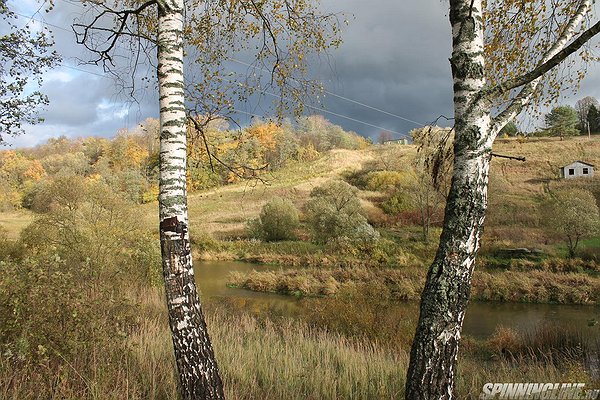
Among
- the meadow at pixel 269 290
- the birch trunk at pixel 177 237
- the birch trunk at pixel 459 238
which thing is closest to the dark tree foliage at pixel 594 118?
the meadow at pixel 269 290

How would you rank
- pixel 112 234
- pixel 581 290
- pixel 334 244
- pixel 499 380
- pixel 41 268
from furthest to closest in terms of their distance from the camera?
pixel 334 244, pixel 581 290, pixel 112 234, pixel 499 380, pixel 41 268

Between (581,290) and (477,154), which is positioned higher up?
(477,154)

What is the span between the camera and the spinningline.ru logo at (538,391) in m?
3.57

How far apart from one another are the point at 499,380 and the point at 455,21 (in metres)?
3.40

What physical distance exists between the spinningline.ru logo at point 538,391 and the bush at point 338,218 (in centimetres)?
2407

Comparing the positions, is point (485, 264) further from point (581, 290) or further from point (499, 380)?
point (499, 380)

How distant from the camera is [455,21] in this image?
2.91 m

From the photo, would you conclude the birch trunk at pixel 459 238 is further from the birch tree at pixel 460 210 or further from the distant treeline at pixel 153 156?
the distant treeline at pixel 153 156

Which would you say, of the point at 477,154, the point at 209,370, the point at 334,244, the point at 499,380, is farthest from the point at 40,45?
the point at 334,244

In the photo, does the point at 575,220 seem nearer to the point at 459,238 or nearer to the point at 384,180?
the point at 384,180

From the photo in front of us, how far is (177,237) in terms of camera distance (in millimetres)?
2975

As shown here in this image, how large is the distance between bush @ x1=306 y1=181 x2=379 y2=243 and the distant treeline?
3735 mm

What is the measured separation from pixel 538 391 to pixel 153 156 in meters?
5.05

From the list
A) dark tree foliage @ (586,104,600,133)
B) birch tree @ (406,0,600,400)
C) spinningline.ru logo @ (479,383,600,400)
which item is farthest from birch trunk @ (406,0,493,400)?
dark tree foliage @ (586,104,600,133)
